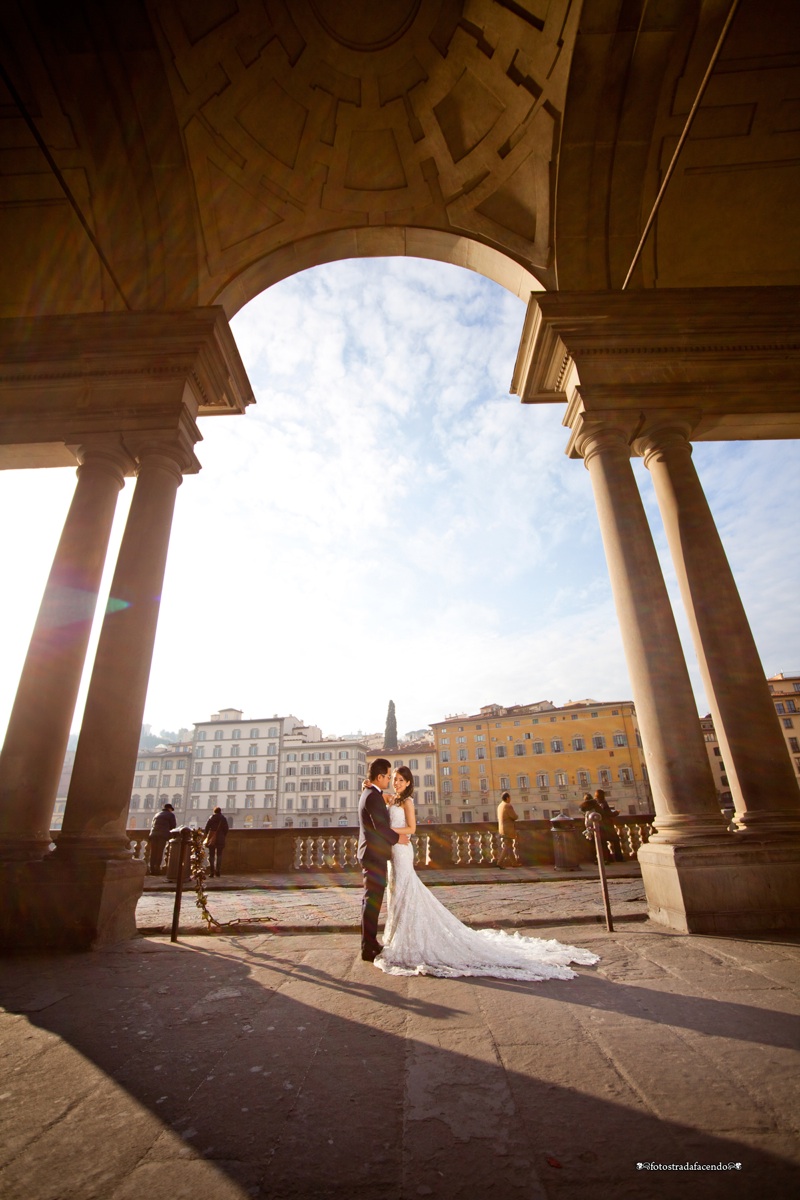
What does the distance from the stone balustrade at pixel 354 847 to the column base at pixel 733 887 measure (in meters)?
7.95

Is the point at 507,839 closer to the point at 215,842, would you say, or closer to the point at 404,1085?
the point at 215,842

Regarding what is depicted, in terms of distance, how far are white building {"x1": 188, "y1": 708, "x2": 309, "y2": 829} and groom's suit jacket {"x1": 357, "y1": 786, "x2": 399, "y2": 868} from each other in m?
82.3

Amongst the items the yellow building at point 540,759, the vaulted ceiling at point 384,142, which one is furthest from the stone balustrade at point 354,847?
the yellow building at point 540,759

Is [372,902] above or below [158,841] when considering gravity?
below

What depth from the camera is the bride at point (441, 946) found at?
4145 mm

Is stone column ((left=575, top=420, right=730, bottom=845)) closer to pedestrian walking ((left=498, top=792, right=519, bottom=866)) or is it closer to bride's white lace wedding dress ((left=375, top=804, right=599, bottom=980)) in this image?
bride's white lace wedding dress ((left=375, top=804, right=599, bottom=980))

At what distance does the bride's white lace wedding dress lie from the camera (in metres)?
4.14

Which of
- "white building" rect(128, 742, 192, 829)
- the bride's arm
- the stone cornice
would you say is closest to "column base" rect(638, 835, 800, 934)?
the bride's arm

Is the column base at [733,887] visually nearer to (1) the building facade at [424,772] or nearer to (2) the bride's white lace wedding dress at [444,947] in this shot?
(2) the bride's white lace wedding dress at [444,947]

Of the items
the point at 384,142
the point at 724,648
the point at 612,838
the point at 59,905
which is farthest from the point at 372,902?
the point at 384,142

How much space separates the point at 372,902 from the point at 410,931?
1.31 ft

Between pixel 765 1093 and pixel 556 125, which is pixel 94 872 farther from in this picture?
pixel 556 125

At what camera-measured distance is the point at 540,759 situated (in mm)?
71125

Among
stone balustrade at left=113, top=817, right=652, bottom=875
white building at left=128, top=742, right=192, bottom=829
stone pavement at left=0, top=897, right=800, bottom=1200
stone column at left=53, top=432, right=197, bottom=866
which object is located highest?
white building at left=128, top=742, right=192, bottom=829
